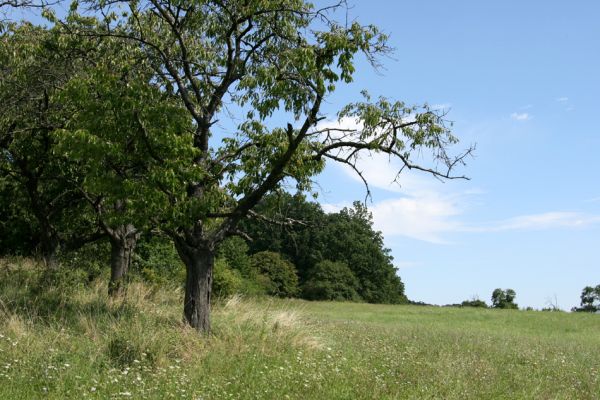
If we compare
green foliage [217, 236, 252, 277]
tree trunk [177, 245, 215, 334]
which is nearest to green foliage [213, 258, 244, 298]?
tree trunk [177, 245, 215, 334]

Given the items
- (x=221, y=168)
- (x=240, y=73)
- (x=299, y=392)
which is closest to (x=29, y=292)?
(x=221, y=168)

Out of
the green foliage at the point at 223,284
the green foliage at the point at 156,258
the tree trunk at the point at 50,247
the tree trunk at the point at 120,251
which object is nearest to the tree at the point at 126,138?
the tree trunk at the point at 120,251

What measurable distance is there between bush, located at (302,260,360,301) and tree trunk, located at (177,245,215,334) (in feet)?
166

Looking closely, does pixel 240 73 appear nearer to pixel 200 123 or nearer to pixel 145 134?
pixel 200 123

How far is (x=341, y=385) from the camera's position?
818 centimetres

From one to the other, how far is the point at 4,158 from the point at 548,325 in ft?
79.6

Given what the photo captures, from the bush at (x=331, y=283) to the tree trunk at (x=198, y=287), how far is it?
166 ft

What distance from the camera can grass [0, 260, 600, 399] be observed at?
7824 mm

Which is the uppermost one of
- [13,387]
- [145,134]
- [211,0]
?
[211,0]

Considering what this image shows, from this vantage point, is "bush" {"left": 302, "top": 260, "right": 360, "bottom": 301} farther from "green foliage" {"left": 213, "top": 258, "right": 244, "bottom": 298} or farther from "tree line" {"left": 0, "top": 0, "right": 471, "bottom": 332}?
"tree line" {"left": 0, "top": 0, "right": 471, "bottom": 332}

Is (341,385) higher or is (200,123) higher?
(200,123)

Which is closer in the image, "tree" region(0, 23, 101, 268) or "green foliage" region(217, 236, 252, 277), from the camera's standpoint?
"tree" region(0, 23, 101, 268)

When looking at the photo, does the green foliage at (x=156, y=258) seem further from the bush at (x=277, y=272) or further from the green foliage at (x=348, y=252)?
the green foliage at (x=348, y=252)

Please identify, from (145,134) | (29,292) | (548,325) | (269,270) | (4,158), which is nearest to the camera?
(145,134)
